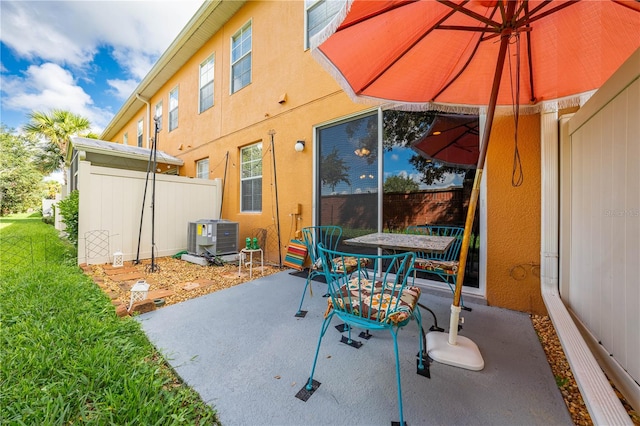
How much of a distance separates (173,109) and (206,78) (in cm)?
222

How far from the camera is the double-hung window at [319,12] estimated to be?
12.7 ft

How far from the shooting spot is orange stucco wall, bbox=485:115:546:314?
2314 mm

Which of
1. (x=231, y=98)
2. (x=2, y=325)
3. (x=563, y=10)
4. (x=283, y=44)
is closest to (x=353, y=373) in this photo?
(x=563, y=10)

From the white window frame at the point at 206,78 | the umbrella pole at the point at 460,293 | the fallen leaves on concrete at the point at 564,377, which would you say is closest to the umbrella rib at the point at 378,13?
the umbrella pole at the point at 460,293

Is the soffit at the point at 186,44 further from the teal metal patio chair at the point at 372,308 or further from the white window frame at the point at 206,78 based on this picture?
the teal metal patio chair at the point at 372,308

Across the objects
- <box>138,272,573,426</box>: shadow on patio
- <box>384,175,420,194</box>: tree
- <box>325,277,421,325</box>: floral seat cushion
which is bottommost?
<box>138,272,573,426</box>: shadow on patio

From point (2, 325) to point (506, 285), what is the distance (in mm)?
4628

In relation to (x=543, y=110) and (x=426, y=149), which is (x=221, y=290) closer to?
(x=426, y=149)

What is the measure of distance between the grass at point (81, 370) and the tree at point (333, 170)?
292cm

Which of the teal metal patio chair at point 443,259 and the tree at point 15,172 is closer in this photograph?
the teal metal patio chair at point 443,259

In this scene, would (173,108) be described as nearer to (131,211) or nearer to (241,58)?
(241,58)

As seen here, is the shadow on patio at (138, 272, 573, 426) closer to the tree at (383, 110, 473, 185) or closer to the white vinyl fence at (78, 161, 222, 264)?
the tree at (383, 110, 473, 185)

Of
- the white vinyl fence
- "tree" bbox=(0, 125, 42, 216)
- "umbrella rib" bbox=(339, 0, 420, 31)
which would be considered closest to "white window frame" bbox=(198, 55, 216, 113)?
the white vinyl fence

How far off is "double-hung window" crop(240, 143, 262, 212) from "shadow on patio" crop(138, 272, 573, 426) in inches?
118
